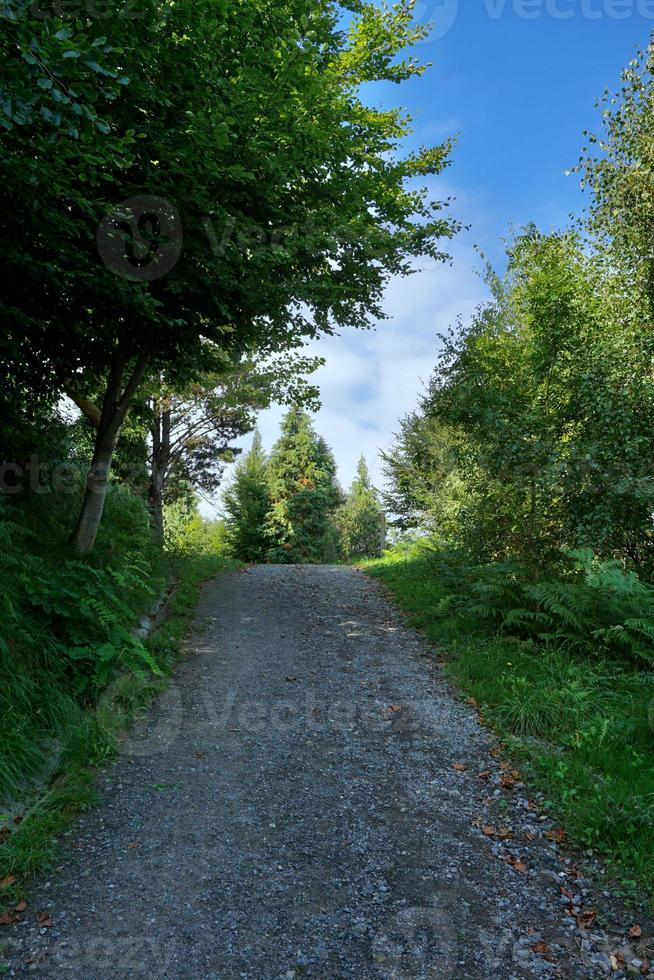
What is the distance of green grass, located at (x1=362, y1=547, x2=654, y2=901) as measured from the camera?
372 centimetres

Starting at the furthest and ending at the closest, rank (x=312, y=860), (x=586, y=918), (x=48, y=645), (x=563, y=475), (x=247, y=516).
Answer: (x=247, y=516)
(x=563, y=475)
(x=48, y=645)
(x=312, y=860)
(x=586, y=918)

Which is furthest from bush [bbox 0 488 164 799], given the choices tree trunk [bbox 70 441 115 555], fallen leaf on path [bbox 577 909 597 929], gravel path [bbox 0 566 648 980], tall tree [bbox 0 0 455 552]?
fallen leaf on path [bbox 577 909 597 929]

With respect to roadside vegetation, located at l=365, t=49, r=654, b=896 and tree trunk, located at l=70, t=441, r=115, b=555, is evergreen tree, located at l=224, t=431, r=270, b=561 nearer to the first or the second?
roadside vegetation, located at l=365, t=49, r=654, b=896

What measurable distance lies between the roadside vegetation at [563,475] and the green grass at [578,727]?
0.09ft

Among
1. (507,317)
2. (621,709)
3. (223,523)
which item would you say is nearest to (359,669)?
(621,709)

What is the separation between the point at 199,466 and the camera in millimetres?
18797

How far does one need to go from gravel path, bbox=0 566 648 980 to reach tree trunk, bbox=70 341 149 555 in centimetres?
277

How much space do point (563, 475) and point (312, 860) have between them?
5768 millimetres

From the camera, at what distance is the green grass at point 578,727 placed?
12.2ft

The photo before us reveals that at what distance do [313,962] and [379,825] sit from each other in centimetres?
126

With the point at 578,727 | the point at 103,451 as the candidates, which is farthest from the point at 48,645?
the point at 578,727

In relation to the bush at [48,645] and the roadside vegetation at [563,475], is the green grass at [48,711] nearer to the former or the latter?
the bush at [48,645]

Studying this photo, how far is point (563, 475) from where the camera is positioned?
24.7ft

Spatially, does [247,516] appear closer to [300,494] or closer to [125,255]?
[300,494]
